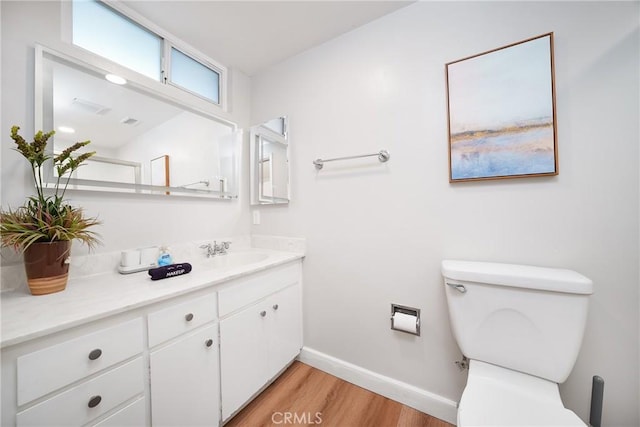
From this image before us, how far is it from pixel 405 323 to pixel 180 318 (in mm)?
1126

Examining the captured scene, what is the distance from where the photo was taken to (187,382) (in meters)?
0.97

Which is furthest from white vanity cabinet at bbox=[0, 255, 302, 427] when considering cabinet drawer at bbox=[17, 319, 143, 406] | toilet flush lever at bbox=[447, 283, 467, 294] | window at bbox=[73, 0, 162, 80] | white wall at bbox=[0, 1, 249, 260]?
window at bbox=[73, 0, 162, 80]

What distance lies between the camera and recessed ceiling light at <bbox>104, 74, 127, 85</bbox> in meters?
1.19

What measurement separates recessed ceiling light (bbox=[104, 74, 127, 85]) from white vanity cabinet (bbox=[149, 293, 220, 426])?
1246 mm

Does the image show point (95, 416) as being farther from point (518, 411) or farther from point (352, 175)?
point (352, 175)

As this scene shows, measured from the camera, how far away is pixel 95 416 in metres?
0.73

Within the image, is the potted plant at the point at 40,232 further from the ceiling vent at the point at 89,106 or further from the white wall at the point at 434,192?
the white wall at the point at 434,192

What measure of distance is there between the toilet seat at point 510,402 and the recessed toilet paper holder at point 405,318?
305 millimetres

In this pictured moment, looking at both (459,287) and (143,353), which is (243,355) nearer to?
(143,353)

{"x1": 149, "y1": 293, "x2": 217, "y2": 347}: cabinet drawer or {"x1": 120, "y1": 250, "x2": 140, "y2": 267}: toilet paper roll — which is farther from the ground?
{"x1": 120, "y1": 250, "x2": 140, "y2": 267}: toilet paper roll

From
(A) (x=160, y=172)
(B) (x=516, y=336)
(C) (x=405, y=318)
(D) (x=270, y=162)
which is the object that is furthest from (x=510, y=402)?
(A) (x=160, y=172)

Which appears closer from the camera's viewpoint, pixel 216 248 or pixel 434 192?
pixel 434 192

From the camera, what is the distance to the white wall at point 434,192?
36.2 inches

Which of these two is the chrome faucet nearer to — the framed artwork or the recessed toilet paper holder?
the recessed toilet paper holder
